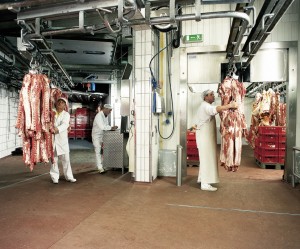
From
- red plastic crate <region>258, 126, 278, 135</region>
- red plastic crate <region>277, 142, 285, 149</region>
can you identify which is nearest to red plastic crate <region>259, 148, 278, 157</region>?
red plastic crate <region>277, 142, 285, 149</region>

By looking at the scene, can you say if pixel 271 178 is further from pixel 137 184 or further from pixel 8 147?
pixel 8 147

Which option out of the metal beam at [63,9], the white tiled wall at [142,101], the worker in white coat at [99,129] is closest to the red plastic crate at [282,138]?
the white tiled wall at [142,101]

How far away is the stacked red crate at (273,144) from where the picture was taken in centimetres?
682

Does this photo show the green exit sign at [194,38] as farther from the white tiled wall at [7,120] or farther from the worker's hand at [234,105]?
the white tiled wall at [7,120]

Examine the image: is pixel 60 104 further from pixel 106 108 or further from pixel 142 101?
pixel 142 101

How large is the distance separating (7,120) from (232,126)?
8.35 m

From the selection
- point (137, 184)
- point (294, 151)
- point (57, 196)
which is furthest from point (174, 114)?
point (57, 196)

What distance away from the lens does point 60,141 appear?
5312 mm

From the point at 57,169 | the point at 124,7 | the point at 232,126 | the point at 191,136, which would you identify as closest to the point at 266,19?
the point at 232,126

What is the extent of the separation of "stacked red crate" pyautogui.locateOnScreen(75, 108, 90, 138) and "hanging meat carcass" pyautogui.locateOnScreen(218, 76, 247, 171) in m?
13.3

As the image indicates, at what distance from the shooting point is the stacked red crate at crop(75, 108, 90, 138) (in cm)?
1656

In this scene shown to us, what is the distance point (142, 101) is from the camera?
5242 mm

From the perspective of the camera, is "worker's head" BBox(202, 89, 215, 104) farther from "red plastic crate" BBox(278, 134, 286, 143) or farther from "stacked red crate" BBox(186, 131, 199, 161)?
"red plastic crate" BBox(278, 134, 286, 143)

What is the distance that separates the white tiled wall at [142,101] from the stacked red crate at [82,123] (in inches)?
474
